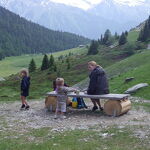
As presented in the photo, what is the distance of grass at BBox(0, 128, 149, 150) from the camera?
14.3 metres

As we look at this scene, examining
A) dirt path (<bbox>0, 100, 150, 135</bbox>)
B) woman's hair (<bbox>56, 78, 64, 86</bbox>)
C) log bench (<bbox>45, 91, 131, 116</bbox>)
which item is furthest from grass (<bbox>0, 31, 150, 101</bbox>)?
woman's hair (<bbox>56, 78, 64, 86</bbox>)

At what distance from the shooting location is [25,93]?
2512 centimetres

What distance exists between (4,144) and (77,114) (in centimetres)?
887

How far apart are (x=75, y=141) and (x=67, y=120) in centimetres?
Answer: 564

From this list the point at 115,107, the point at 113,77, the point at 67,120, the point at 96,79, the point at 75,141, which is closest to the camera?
the point at 75,141

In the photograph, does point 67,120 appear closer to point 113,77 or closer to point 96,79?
point 96,79

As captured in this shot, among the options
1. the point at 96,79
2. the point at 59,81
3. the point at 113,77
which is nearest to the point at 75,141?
the point at 59,81

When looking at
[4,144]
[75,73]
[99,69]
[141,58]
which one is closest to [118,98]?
[99,69]

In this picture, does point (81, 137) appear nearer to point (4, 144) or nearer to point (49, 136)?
point (49, 136)

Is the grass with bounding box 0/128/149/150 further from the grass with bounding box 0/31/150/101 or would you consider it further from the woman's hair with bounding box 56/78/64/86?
the grass with bounding box 0/31/150/101

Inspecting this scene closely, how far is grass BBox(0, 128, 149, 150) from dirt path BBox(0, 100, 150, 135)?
57.8 inches

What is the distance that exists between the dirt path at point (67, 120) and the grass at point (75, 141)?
1.47 m

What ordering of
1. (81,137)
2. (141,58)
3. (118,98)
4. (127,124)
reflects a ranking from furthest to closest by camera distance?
(141,58), (118,98), (127,124), (81,137)

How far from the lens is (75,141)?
15.2 meters
